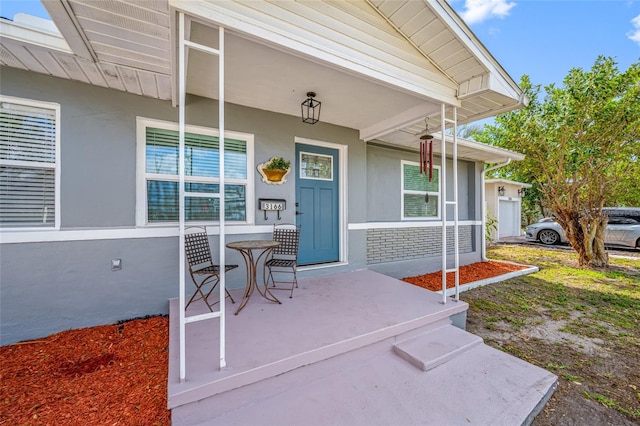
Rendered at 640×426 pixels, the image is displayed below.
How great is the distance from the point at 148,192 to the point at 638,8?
8664 mm

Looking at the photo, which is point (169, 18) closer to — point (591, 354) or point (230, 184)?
point (230, 184)

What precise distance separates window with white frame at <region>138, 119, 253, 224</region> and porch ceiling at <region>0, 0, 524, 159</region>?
1.53 feet

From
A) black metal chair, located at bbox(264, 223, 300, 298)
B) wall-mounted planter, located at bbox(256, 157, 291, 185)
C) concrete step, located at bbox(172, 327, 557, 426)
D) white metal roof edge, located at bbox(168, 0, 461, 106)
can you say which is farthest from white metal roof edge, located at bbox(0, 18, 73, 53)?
concrete step, located at bbox(172, 327, 557, 426)

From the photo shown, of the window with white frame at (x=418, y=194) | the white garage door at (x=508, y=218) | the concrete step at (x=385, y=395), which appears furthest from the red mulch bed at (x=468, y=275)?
the white garage door at (x=508, y=218)

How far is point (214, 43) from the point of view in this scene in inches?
88.3

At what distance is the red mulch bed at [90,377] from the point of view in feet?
5.57

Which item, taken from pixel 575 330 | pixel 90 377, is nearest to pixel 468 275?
pixel 575 330

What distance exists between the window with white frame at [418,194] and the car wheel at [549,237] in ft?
24.3

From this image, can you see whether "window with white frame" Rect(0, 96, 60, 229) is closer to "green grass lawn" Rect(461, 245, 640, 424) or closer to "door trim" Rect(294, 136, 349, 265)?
"door trim" Rect(294, 136, 349, 265)

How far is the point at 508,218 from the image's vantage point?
13047 mm

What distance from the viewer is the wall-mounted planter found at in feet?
11.9

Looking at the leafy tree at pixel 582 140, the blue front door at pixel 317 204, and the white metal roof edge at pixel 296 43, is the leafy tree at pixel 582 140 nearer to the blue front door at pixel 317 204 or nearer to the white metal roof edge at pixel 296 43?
the white metal roof edge at pixel 296 43

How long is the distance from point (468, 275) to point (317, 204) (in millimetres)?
3664

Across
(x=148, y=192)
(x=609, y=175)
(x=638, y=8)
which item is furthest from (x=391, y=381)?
(x=609, y=175)
